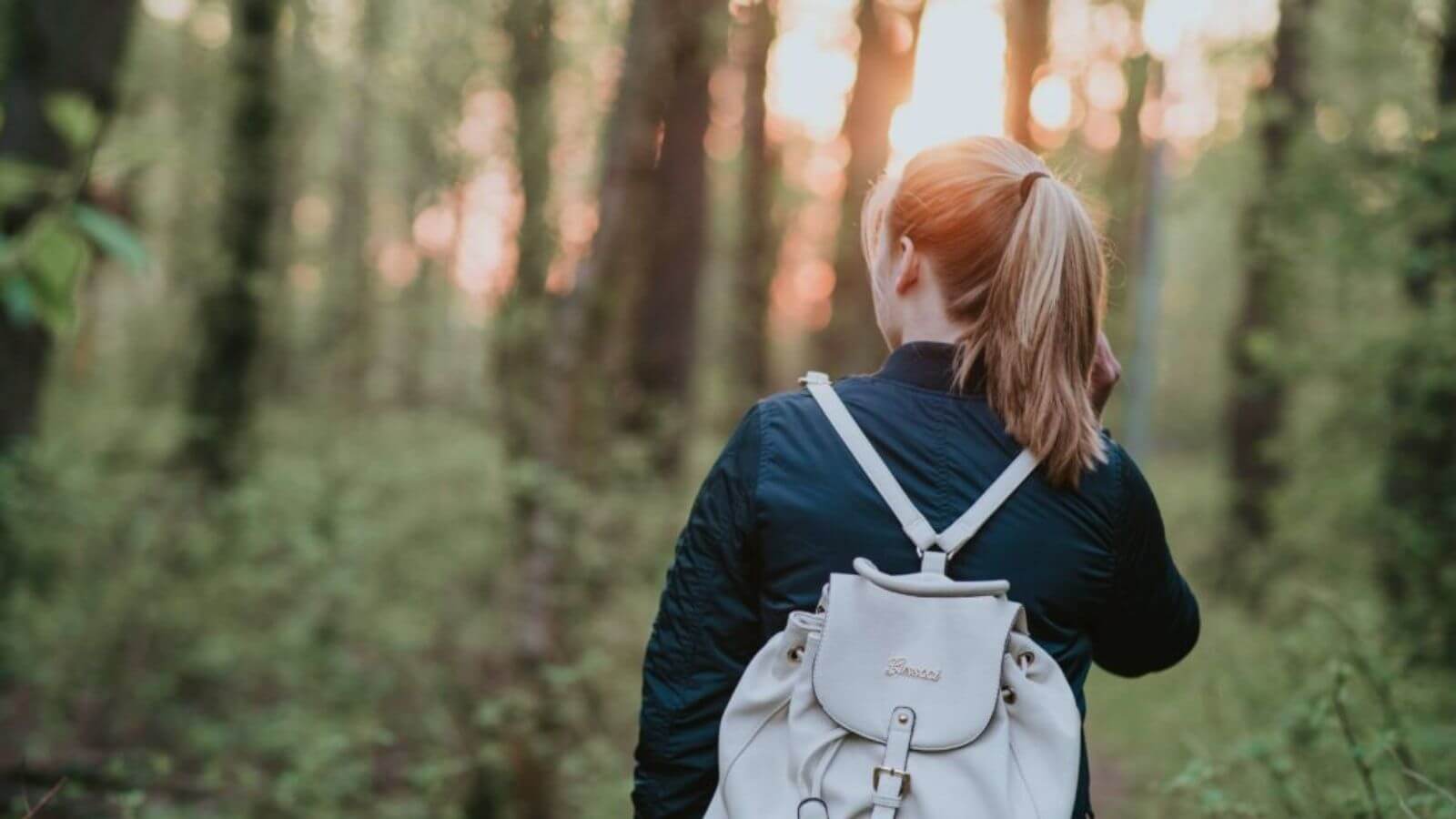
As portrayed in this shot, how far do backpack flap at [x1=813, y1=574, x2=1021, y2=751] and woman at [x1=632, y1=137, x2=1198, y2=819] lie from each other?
0.09 metres

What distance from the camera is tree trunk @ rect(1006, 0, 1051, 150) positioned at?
941 centimetres

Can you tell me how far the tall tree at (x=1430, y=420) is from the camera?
6293 mm

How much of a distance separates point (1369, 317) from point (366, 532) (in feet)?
21.6

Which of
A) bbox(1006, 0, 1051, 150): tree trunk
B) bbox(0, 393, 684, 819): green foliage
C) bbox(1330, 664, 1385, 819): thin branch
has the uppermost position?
bbox(1006, 0, 1051, 150): tree trunk

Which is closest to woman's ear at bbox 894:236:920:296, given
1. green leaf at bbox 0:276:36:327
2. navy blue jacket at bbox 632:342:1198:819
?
navy blue jacket at bbox 632:342:1198:819

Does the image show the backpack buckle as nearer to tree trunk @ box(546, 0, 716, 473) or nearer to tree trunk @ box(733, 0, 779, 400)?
tree trunk @ box(546, 0, 716, 473)

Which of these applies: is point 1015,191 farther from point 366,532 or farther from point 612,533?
point 366,532

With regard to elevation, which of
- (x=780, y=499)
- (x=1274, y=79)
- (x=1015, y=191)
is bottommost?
(x=780, y=499)

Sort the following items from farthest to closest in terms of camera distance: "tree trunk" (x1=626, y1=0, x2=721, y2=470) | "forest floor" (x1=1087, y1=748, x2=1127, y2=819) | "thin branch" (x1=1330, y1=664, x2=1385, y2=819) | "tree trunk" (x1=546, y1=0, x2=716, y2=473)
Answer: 1. "tree trunk" (x1=626, y1=0, x2=721, y2=470)
2. "forest floor" (x1=1087, y1=748, x2=1127, y2=819)
3. "tree trunk" (x1=546, y1=0, x2=716, y2=473)
4. "thin branch" (x1=1330, y1=664, x2=1385, y2=819)

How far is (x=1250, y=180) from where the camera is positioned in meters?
10.4

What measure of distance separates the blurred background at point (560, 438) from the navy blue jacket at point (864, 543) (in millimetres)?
912

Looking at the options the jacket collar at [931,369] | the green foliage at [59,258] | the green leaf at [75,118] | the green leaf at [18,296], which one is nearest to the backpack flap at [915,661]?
the jacket collar at [931,369]

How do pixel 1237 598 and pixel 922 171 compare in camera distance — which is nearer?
pixel 922 171

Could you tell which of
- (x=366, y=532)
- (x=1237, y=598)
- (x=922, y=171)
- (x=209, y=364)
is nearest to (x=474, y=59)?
(x=209, y=364)
